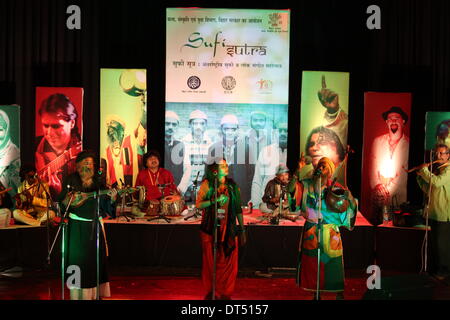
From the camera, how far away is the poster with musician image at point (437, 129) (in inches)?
334

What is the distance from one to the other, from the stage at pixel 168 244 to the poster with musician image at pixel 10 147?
131 cm

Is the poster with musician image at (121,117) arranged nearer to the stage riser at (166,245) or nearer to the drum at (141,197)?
the drum at (141,197)

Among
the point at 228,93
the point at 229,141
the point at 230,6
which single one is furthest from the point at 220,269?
the point at 230,6

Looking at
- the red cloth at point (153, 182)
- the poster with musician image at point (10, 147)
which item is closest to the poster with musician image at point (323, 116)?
the red cloth at point (153, 182)

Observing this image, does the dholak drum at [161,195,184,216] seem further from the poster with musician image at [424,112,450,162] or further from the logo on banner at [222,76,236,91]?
the poster with musician image at [424,112,450,162]

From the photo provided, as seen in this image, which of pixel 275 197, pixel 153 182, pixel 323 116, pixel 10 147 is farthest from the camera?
pixel 323 116

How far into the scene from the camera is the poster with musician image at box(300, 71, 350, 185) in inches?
362

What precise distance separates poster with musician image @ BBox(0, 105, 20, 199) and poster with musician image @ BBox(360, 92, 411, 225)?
5.20 meters

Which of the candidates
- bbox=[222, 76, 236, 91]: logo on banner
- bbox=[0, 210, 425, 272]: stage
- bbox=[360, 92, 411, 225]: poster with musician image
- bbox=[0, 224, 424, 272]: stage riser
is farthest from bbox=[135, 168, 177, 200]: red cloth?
bbox=[360, 92, 411, 225]: poster with musician image

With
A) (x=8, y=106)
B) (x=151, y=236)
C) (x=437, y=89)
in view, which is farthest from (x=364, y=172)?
(x=8, y=106)

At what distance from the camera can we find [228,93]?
9.28 metres

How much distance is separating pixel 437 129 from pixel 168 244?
4.14 meters

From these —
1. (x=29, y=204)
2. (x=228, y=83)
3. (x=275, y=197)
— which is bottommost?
(x=29, y=204)

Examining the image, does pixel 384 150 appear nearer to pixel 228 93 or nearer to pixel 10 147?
pixel 228 93
